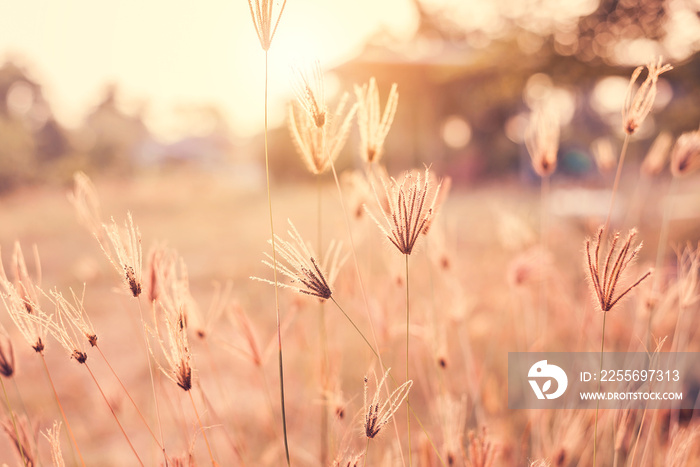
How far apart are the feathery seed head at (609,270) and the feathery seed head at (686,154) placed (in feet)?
2.28

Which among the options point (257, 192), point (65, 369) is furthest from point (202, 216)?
point (65, 369)

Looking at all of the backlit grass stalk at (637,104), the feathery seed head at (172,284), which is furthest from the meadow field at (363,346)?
the backlit grass stalk at (637,104)

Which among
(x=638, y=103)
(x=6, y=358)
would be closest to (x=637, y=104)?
(x=638, y=103)

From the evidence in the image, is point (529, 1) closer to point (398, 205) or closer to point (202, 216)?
point (202, 216)

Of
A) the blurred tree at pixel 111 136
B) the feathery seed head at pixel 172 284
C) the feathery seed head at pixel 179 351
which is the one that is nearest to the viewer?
the feathery seed head at pixel 179 351

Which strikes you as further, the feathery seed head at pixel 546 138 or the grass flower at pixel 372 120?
the feathery seed head at pixel 546 138

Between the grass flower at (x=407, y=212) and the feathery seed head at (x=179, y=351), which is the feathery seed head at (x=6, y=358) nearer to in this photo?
the feathery seed head at (x=179, y=351)

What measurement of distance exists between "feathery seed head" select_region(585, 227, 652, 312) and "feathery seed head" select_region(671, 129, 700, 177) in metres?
0.70

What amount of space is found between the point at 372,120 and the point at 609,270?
0.45m

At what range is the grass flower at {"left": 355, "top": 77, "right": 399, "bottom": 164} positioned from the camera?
0.80 meters

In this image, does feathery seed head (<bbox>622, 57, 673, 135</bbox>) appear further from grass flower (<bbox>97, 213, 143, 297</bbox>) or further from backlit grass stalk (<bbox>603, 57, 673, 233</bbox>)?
grass flower (<bbox>97, 213, 143, 297</bbox>)

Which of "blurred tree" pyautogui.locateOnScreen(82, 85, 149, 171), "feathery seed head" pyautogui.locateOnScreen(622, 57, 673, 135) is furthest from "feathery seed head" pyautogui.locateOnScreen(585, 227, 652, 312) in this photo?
"blurred tree" pyautogui.locateOnScreen(82, 85, 149, 171)

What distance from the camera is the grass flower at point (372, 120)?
2.62ft

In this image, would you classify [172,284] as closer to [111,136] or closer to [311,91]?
[311,91]
